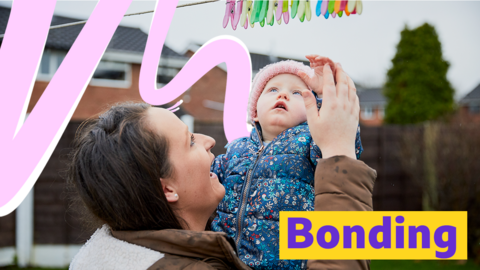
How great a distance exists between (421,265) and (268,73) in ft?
16.6

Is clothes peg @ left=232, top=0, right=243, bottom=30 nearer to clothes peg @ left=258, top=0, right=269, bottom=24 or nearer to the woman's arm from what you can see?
clothes peg @ left=258, top=0, right=269, bottom=24

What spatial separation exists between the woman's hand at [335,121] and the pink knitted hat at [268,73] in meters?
0.48

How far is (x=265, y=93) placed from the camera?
5.25 feet

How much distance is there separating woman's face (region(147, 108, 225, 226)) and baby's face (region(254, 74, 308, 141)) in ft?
1.21

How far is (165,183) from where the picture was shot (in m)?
1.16

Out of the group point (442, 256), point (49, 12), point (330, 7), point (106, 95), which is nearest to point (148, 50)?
point (49, 12)

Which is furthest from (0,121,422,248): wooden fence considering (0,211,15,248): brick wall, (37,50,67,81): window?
(37,50,67,81): window

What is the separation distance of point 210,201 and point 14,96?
1202 millimetres

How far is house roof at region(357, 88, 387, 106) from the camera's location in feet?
116

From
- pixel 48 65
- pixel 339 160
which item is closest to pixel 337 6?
pixel 339 160

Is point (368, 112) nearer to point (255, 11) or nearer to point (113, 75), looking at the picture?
point (113, 75)

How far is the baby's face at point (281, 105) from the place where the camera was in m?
1.48

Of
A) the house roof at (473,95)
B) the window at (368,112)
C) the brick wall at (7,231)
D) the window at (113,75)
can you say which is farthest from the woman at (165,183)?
the window at (368,112)

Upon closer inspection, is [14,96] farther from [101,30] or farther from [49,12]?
[101,30]
